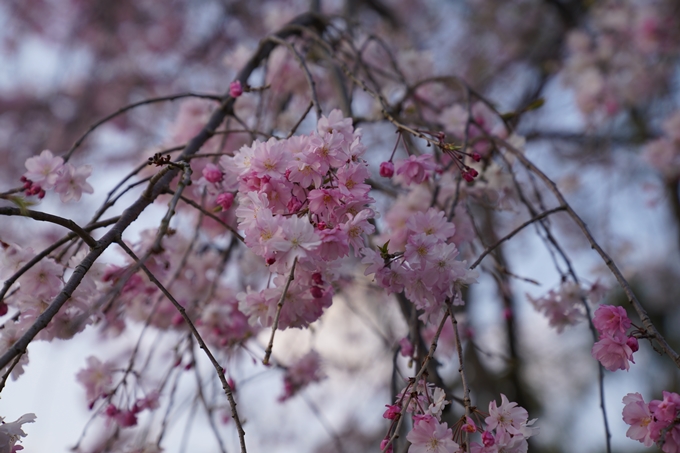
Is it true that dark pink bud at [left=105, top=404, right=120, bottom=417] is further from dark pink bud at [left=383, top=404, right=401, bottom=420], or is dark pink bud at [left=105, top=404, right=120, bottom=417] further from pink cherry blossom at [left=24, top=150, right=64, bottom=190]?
dark pink bud at [left=383, top=404, right=401, bottom=420]

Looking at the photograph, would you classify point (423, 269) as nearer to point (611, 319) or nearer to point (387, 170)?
point (387, 170)

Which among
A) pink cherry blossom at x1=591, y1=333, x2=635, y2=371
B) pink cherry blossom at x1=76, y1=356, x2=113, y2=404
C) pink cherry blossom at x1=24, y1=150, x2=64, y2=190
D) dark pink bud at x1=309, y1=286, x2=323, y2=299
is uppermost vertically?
pink cherry blossom at x1=24, y1=150, x2=64, y2=190

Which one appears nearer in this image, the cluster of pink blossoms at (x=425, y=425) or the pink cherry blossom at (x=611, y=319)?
the cluster of pink blossoms at (x=425, y=425)

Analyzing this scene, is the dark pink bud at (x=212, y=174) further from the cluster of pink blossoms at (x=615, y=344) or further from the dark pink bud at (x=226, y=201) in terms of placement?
the cluster of pink blossoms at (x=615, y=344)

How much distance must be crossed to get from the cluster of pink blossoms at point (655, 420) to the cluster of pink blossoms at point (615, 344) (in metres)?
0.06

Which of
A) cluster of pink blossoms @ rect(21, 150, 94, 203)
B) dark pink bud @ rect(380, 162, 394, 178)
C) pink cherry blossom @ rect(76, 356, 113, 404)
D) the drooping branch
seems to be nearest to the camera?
the drooping branch

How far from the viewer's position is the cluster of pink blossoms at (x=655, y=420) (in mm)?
920

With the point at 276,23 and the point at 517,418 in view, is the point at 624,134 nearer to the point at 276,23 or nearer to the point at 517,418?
the point at 276,23

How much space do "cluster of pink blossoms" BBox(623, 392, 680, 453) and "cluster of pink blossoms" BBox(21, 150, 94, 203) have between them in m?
1.22

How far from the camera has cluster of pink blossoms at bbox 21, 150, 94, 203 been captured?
49.6 inches

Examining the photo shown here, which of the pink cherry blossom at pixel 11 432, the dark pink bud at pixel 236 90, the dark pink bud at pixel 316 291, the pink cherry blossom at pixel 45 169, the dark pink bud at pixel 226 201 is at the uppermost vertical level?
the dark pink bud at pixel 236 90

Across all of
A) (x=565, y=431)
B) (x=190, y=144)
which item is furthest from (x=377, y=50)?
(x=565, y=431)

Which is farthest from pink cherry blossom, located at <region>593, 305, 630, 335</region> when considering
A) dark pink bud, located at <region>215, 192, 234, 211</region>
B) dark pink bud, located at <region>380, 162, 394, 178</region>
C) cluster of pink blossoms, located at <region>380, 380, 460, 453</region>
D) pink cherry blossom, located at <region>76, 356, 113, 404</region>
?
pink cherry blossom, located at <region>76, 356, 113, 404</region>

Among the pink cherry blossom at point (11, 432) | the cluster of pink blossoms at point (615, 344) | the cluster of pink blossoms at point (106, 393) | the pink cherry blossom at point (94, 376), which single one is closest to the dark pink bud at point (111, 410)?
the cluster of pink blossoms at point (106, 393)
